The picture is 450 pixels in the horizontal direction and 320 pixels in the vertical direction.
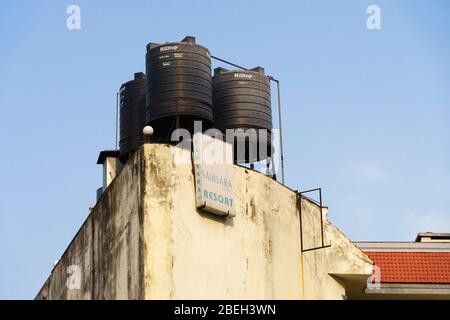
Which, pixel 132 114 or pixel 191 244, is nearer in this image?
pixel 191 244

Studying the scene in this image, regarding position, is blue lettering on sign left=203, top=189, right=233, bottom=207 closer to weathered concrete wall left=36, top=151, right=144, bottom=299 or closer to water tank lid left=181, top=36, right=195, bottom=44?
weathered concrete wall left=36, top=151, right=144, bottom=299

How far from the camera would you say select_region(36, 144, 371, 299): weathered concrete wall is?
949 inches

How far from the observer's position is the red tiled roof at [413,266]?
3506 centimetres

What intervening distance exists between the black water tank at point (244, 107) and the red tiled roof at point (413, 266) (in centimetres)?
720

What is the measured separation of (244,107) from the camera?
30578 millimetres

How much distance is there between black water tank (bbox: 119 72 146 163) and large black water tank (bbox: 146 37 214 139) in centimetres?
332

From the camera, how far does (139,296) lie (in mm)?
23641

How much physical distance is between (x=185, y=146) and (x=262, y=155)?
4.97 metres

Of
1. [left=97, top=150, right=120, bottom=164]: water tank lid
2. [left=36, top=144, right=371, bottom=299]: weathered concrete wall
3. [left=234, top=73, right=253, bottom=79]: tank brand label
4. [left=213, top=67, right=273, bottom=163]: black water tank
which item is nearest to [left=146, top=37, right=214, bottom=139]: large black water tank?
[left=213, top=67, right=273, bottom=163]: black water tank

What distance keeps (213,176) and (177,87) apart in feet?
11.2

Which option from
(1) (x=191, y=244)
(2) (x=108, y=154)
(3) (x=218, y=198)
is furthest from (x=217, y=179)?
(2) (x=108, y=154)

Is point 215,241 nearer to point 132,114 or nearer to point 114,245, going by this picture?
point 114,245

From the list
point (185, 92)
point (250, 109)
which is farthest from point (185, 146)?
point (250, 109)
